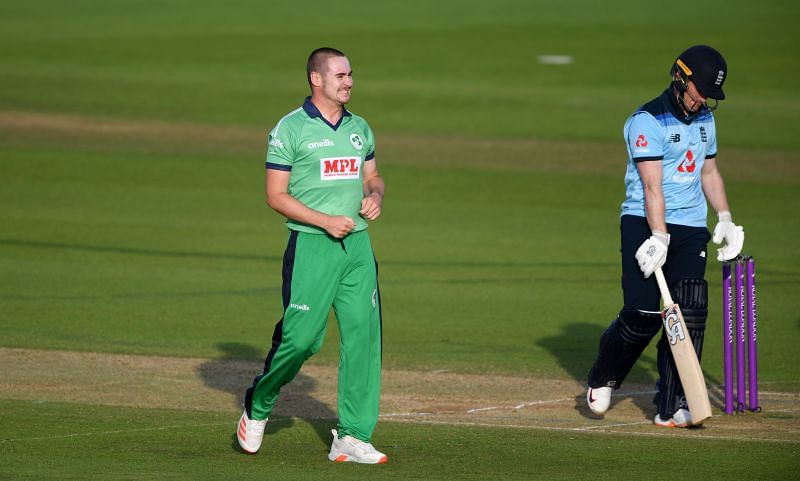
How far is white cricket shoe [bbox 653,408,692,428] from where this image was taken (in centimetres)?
824

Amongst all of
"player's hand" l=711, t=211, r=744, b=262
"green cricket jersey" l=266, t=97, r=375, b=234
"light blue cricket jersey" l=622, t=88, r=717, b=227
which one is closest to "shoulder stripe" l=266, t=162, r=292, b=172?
"green cricket jersey" l=266, t=97, r=375, b=234

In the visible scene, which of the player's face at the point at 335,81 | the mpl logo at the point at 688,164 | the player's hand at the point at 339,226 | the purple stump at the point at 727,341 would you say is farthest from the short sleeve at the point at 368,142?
the purple stump at the point at 727,341

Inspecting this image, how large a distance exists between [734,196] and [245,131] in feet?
31.3

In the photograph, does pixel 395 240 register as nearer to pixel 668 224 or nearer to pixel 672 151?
pixel 668 224

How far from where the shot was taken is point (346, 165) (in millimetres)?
7207

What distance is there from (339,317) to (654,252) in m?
1.95

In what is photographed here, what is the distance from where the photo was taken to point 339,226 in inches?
276

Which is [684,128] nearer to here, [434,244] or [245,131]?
[434,244]

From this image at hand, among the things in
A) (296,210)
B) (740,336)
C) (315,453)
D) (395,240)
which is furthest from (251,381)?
(395,240)

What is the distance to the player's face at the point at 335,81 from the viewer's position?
718 cm

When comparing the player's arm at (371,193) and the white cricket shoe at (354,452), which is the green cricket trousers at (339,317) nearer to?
the white cricket shoe at (354,452)

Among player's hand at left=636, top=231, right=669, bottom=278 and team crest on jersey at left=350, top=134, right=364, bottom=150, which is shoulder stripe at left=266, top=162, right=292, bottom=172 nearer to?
team crest on jersey at left=350, top=134, right=364, bottom=150

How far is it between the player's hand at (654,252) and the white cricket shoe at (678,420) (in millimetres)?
899

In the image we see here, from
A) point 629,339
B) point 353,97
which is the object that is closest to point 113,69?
point 353,97
